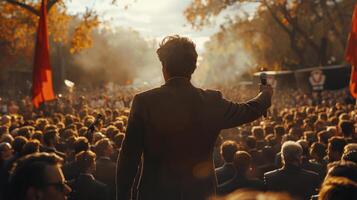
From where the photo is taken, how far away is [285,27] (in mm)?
36906

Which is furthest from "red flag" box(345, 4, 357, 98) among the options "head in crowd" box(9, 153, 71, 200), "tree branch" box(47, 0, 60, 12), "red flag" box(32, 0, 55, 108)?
"tree branch" box(47, 0, 60, 12)

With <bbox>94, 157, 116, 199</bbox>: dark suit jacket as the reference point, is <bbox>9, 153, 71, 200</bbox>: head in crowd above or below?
above

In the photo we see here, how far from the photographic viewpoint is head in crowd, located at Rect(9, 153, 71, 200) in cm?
261

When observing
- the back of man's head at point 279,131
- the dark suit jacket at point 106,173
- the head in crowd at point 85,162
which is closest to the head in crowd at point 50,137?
the dark suit jacket at point 106,173

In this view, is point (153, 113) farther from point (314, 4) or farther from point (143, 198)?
point (314, 4)

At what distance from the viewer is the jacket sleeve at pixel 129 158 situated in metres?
3.47

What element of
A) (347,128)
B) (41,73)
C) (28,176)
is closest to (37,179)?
(28,176)

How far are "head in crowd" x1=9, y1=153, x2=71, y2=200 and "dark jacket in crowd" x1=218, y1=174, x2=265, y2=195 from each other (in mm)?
3446

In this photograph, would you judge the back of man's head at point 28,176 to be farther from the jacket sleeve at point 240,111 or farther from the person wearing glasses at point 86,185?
the person wearing glasses at point 86,185

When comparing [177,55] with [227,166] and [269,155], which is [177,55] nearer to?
[227,166]

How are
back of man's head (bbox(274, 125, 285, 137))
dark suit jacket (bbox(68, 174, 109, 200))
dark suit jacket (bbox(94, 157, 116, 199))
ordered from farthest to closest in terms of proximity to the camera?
back of man's head (bbox(274, 125, 285, 137))
dark suit jacket (bbox(94, 157, 116, 199))
dark suit jacket (bbox(68, 174, 109, 200))

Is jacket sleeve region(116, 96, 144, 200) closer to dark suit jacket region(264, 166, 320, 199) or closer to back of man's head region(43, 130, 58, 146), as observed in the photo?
dark suit jacket region(264, 166, 320, 199)

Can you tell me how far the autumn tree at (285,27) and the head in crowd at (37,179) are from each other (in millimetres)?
20684

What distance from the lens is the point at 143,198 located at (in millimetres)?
3504
